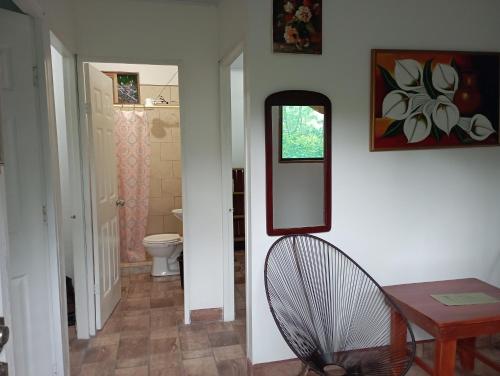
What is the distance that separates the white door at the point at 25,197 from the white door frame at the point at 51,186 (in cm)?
2

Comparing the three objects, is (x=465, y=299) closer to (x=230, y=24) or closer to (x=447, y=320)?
(x=447, y=320)

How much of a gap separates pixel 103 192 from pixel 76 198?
0.32 metres

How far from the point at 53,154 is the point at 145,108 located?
8.63 feet

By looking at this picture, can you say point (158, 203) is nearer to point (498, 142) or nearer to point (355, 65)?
point (355, 65)

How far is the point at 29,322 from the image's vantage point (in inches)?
79.0

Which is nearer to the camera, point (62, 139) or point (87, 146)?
point (87, 146)

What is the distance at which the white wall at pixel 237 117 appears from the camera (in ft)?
16.5

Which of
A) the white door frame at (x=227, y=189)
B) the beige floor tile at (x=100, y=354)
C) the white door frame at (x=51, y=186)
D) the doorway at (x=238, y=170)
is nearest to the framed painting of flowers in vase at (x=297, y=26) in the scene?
the white door frame at (x=227, y=189)

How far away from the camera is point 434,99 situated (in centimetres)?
254

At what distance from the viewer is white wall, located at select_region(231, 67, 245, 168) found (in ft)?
16.5

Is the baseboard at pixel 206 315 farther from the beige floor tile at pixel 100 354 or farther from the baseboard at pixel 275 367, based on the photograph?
the baseboard at pixel 275 367

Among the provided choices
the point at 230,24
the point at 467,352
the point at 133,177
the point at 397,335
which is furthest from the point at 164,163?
the point at 467,352

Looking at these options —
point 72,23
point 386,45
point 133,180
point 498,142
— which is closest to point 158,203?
point 133,180

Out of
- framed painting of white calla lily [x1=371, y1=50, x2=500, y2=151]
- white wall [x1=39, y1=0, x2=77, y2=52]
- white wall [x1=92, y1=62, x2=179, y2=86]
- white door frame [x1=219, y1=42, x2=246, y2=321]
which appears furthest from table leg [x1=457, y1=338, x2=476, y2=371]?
white wall [x1=92, y1=62, x2=179, y2=86]
